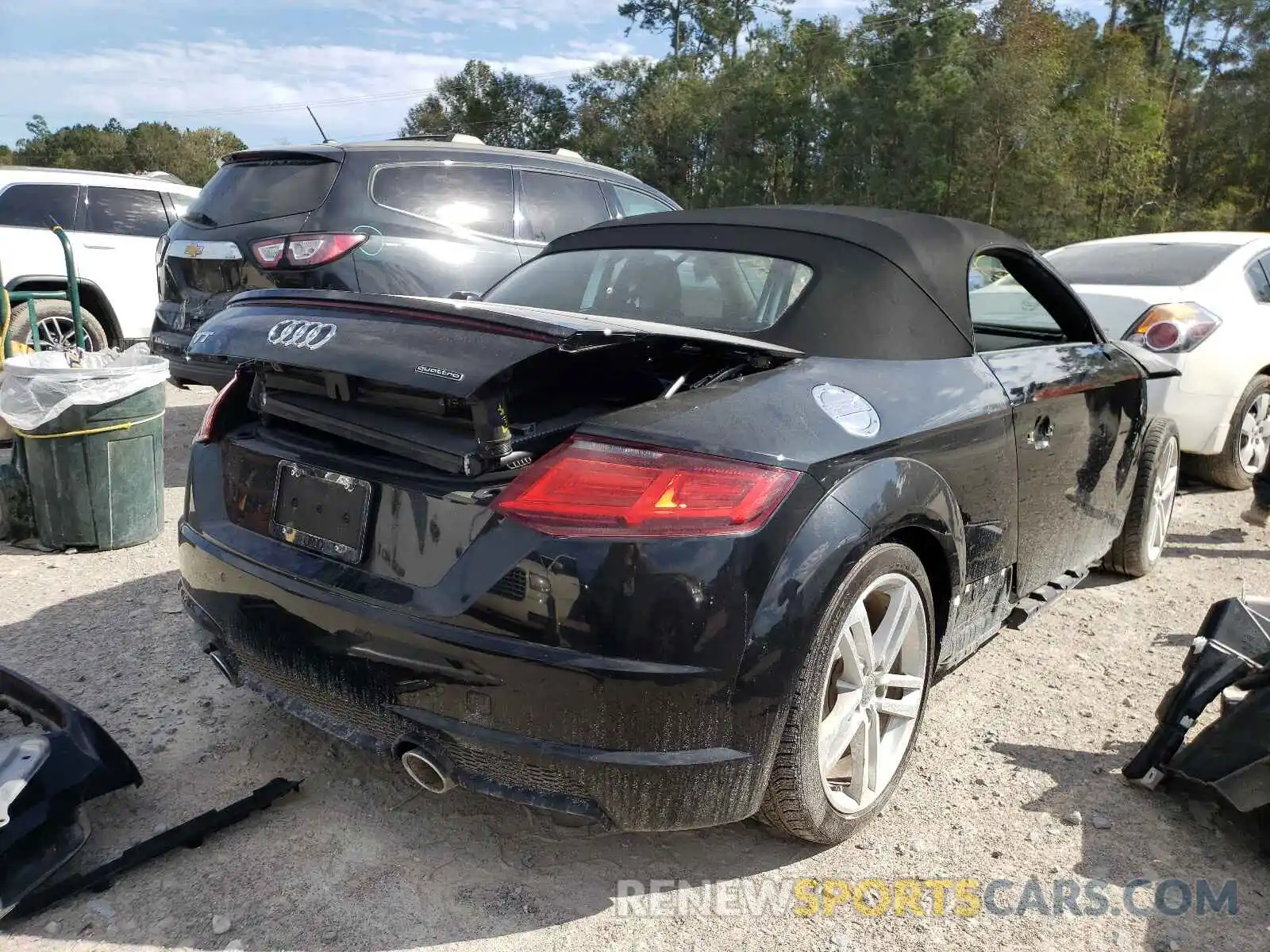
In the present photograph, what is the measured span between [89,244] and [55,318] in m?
0.85

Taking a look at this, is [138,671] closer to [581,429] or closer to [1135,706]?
[581,429]

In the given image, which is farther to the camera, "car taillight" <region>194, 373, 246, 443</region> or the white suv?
the white suv

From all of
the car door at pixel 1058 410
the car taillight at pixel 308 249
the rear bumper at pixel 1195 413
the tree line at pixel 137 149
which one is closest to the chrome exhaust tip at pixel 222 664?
the car door at pixel 1058 410

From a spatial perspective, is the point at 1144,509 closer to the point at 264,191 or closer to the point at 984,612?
the point at 984,612

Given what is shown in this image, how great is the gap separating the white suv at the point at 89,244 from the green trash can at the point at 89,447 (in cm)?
404

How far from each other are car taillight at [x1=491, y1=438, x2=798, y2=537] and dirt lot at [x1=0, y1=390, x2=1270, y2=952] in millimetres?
744

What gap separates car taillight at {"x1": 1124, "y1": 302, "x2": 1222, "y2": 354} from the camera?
557 cm

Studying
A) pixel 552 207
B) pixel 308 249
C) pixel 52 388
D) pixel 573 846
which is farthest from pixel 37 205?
pixel 573 846

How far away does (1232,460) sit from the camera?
19.8ft

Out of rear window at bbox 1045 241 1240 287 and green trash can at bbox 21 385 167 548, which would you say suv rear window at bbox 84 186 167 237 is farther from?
rear window at bbox 1045 241 1240 287

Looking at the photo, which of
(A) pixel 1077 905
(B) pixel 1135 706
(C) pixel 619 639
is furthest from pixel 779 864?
(B) pixel 1135 706

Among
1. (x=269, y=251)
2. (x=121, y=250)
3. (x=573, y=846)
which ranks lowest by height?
(x=573, y=846)

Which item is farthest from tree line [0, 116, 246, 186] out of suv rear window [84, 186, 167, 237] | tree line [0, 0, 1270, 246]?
suv rear window [84, 186, 167, 237]

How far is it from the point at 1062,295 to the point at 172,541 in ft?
13.6
